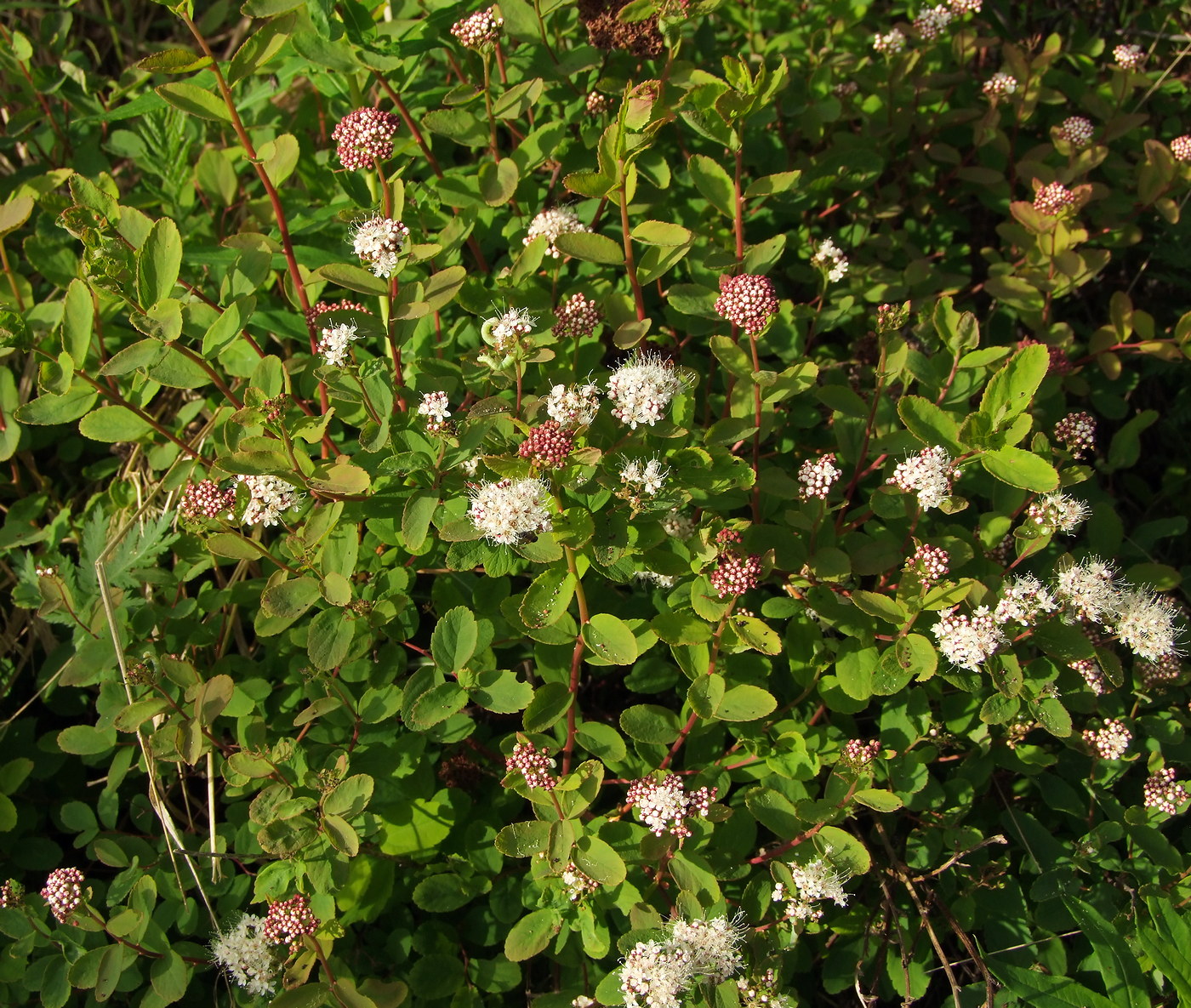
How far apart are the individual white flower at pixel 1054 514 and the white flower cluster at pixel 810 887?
2.71 feet

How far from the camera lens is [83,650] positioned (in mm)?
2020

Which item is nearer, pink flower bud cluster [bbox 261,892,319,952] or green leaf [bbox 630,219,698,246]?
pink flower bud cluster [bbox 261,892,319,952]

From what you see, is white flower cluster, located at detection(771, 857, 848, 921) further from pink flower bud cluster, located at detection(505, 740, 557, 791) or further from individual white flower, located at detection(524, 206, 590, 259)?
individual white flower, located at detection(524, 206, 590, 259)

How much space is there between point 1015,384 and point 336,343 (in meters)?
1.33

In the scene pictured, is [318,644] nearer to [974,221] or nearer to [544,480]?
[544,480]

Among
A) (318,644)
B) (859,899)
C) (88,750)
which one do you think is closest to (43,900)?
(88,750)

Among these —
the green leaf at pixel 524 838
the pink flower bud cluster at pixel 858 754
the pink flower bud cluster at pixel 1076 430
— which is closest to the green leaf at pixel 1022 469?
the pink flower bud cluster at pixel 1076 430

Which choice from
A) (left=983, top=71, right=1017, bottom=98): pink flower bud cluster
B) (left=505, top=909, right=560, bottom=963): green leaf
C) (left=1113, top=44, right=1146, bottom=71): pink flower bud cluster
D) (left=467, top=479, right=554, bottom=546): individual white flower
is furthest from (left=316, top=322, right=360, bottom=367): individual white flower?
(left=1113, top=44, right=1146, bottom=71): pink flower bud cluster

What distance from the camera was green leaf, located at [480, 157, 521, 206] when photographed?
212 centimetres

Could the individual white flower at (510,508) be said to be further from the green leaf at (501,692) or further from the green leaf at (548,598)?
the green leaf at (501,692)

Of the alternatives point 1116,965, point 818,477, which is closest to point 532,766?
point 818,477

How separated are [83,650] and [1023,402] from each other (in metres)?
2.00

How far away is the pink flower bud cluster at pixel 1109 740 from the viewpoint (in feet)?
6.66

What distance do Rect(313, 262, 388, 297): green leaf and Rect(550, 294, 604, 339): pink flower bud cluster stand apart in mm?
392
